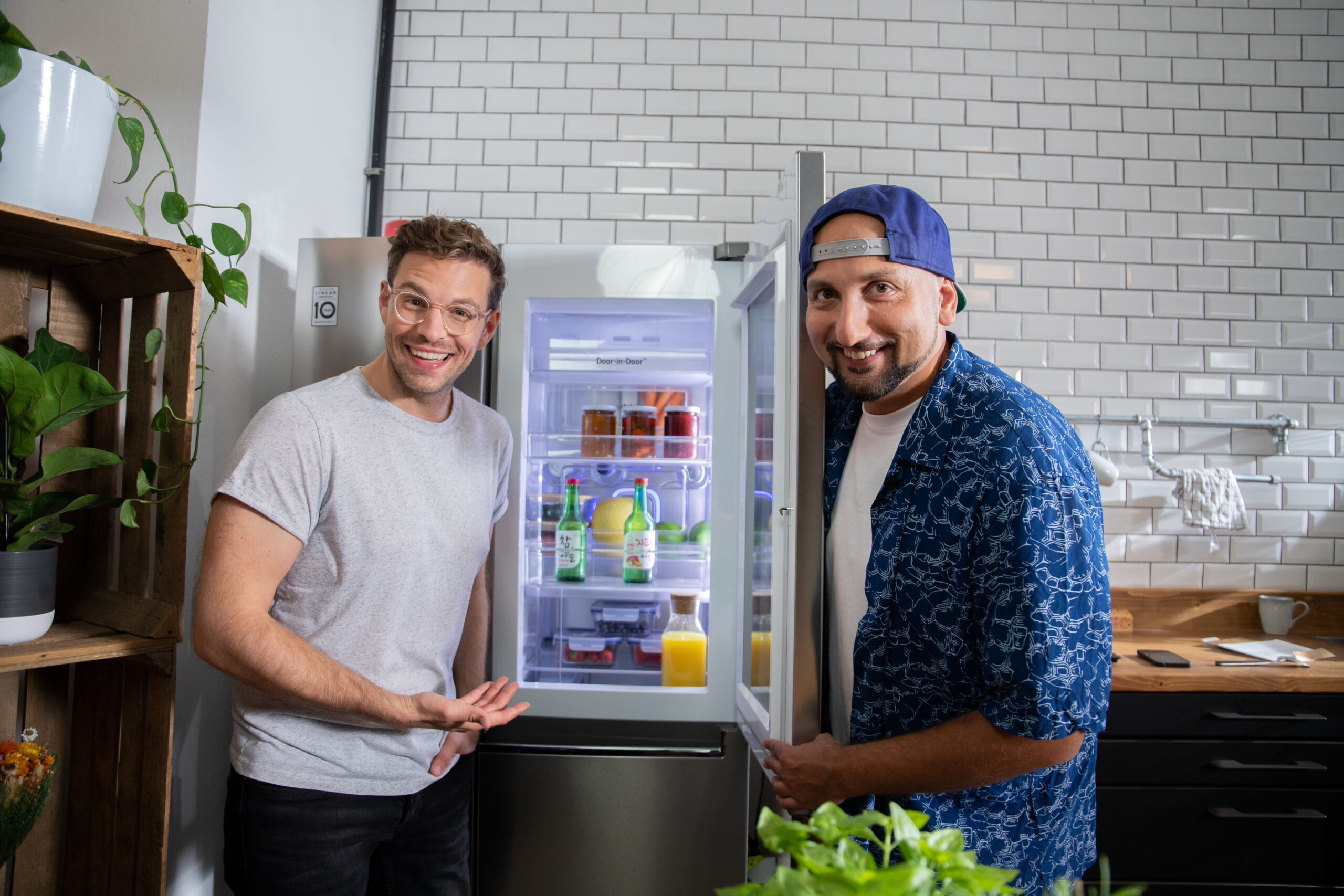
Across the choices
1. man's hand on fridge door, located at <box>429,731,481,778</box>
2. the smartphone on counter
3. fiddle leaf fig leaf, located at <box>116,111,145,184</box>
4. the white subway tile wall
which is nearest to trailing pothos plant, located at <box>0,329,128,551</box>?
fiddle leaf fig leaf, located at <box>116,111,145,184</box>

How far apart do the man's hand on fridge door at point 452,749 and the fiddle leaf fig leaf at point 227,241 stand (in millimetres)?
1033

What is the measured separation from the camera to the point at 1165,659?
6.94 feet

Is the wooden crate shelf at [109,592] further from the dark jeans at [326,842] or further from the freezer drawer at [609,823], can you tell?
the freezer drawer at [609,823]

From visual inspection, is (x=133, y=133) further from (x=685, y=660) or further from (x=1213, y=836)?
(x=1213, y=836)

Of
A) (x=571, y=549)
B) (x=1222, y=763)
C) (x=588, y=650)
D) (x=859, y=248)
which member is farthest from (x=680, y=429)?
(x=1222, y=763)

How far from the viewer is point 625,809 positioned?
185 cm

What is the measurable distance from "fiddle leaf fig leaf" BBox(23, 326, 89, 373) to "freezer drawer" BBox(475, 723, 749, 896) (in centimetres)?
126

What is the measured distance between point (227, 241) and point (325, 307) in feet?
1.83

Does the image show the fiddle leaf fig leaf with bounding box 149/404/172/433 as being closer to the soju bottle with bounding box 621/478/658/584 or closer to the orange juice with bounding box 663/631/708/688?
the soju bottle with bounding box 621/478/658/584

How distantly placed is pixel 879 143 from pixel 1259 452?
1781mm

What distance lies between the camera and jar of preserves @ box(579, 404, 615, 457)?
82.3 inches

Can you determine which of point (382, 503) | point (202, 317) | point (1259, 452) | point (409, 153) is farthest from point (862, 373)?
point (1259, 452)

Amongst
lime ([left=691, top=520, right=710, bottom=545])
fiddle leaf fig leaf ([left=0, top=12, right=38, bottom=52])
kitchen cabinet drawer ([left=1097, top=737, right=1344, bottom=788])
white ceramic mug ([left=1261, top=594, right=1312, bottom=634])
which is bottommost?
kitchen cabinet drawer ([left=1097, top=737, right=1344, bottom=788])

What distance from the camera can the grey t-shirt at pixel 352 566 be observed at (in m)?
1.31
